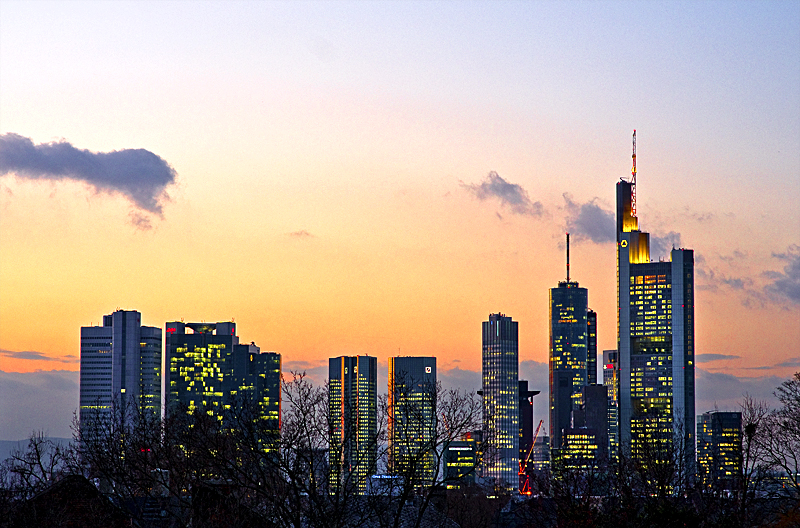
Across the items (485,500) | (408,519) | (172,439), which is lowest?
(485,500)

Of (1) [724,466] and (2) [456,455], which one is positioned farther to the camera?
(1) [724,466]

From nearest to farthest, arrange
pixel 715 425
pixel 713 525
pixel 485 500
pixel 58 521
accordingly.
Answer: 1. pixel 713 525
2. pixel 58 521
3. pixel 485 500
4. pixel 715 425

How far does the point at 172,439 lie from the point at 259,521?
17.7 metres

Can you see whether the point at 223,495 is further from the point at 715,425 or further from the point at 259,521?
the point at 715,425

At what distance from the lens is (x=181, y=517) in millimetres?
46500

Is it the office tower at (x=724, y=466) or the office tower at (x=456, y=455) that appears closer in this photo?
the office tower at (x=456, y=455)

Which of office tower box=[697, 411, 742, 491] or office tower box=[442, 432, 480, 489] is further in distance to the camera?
office tower box=[697, 411, 742, 491]

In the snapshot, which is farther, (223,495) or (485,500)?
(485,500)

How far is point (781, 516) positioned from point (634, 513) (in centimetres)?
1510

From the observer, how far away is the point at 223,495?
4781 centimetres

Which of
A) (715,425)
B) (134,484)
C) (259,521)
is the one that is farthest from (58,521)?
(715,425)

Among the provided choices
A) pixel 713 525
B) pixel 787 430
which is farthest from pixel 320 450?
pixel 787 430

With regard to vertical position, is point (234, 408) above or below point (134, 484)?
above

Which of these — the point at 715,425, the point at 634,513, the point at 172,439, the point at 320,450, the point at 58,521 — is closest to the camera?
the point at 634,513
